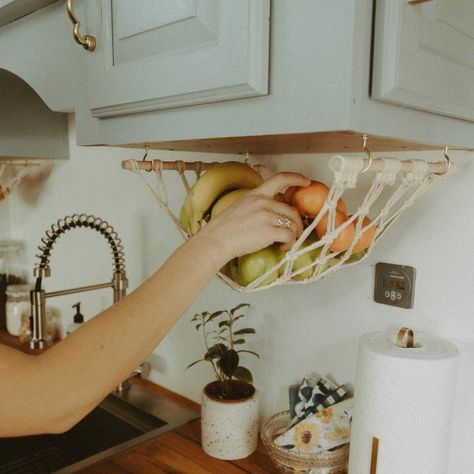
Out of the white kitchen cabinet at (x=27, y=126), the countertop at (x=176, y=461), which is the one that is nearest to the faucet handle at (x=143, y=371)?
the countertop at (x=176, y=461)

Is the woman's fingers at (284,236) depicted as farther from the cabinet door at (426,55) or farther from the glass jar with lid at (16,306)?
the glass jar with lid at (16,306)

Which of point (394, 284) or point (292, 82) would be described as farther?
point (394, 284)

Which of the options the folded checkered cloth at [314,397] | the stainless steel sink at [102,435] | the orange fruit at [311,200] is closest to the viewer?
the orange fruit at [311,200]

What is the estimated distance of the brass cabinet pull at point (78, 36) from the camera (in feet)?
2.52

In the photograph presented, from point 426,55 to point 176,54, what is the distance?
318 millimetres

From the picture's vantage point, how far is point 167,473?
40.4 inches

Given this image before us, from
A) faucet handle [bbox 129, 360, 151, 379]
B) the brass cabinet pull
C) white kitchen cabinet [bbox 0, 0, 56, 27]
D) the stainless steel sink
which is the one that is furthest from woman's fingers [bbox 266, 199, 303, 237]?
faucet handle [bbox 129, 360, 151, 379]

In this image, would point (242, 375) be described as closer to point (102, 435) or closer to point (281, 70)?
point (102, 435)

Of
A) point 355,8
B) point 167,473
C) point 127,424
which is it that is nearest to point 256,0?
point 355,8

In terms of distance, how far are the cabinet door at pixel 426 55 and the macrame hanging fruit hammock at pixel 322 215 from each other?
9cm

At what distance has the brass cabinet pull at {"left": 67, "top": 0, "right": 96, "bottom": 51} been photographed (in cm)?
77

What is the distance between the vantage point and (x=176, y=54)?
0.66 meters

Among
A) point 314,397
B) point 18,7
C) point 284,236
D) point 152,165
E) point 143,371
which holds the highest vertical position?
point 18,7

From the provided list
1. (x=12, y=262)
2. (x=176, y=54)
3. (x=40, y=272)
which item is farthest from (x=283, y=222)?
(x=12, y=262)
